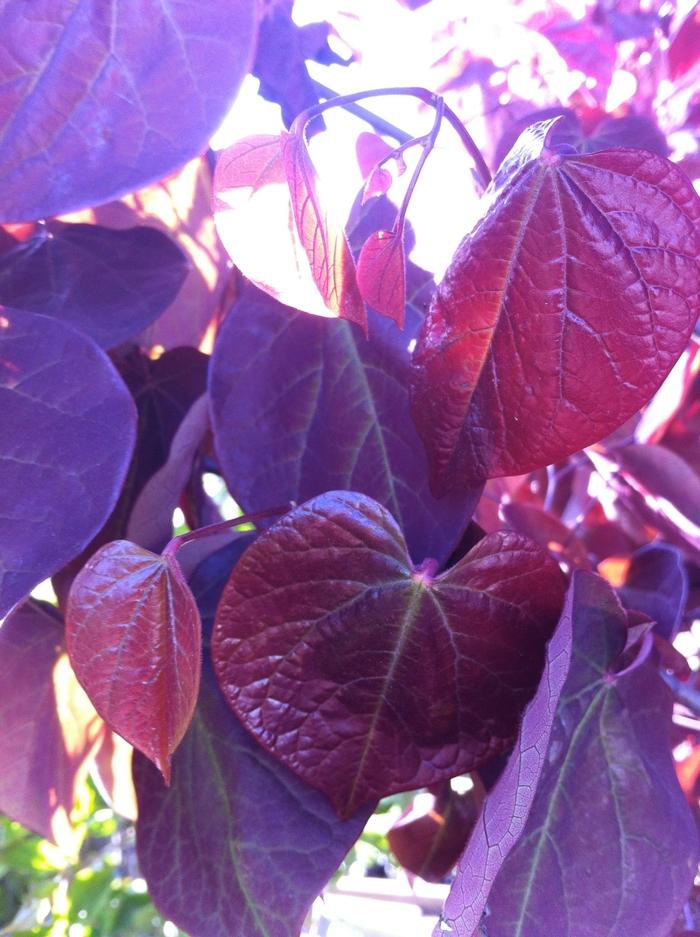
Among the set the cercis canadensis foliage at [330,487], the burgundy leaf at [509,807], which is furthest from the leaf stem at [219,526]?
the burgundy leaf at [509,807]

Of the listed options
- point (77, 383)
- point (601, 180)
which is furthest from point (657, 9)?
point (77, 383)

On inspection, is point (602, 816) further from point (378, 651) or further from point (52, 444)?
Result: point (52, 444)

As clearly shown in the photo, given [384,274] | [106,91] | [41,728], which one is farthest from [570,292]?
[41,728]

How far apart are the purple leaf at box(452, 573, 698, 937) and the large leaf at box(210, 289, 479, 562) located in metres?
0.08

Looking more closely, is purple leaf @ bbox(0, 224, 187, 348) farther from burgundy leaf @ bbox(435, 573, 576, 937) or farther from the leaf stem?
burgundy leaf @ bbox(435, 573, 576, 937)

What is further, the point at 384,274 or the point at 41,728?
the point at 41,728

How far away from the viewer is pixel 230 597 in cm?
28

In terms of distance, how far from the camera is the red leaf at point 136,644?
0.26 m

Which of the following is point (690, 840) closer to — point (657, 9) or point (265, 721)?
point (265, 721)

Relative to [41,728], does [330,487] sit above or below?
above

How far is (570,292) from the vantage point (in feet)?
0.85

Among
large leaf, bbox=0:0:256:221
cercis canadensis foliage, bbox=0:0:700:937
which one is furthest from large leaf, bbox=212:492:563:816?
large leaf, bbox=0:0:256:221

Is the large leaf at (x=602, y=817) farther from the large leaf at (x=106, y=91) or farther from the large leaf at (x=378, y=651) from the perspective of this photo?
the large leaf at (x=106, y=91)

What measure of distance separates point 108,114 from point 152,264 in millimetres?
111
